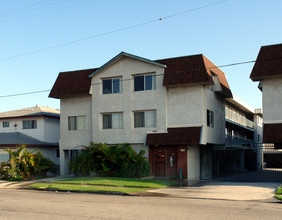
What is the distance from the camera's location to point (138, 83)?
96.4 ft

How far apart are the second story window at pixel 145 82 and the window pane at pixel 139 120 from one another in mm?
1877

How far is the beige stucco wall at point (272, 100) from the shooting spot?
24484 mm

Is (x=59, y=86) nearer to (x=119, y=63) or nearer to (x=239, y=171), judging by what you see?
(x=119, y=63)

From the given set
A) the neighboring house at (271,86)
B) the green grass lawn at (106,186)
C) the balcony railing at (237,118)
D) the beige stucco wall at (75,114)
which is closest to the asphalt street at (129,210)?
the green grass lawn at (106,186)

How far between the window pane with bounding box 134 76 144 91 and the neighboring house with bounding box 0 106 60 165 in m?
11.2

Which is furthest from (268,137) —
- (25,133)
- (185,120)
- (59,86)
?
(25,133)

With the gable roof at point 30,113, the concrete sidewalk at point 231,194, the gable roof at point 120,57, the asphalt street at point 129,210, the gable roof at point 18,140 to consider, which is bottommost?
the concrete sidewalk at point 231,194

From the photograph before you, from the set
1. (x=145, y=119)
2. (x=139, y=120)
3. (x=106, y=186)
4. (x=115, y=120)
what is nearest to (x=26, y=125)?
(x=115, y=120)

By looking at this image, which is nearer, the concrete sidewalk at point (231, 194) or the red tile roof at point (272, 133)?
the concrete sidewalk at point (231, 194)

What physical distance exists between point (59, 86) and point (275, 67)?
1746 cm

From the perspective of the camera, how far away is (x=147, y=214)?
1180 centimetres

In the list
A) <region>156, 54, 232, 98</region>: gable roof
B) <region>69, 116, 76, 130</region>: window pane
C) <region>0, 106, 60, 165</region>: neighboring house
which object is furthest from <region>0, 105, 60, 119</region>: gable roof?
<region>156, 54, 232, 98</region>: gable roof

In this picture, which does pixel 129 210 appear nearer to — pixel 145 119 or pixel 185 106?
pixel 185 106

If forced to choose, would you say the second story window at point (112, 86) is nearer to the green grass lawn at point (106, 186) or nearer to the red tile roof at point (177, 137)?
the red tile roof at point (177, 137)
